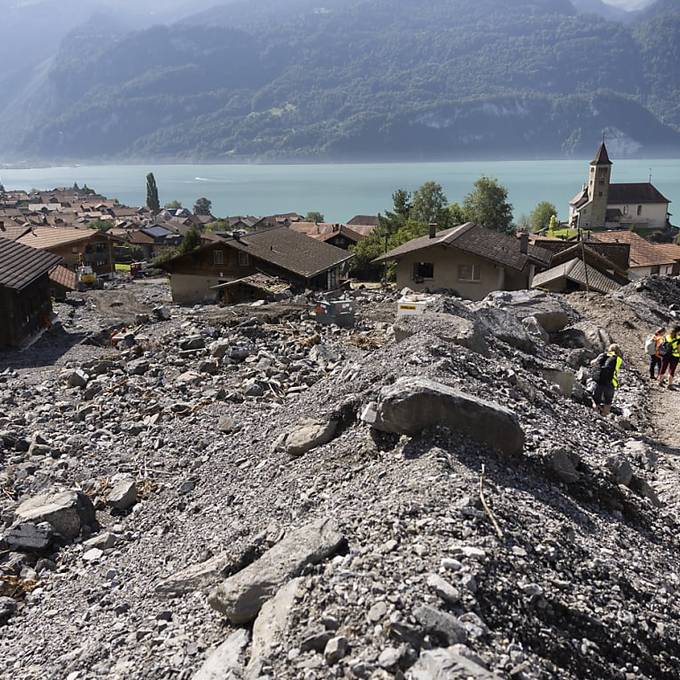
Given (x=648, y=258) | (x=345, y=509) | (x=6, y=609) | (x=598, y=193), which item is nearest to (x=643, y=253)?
(x=648, y=258)

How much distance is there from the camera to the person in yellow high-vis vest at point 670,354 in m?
18.4

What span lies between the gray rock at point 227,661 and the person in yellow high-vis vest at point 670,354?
1617cm

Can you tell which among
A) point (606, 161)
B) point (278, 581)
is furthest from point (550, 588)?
point (606, 161)

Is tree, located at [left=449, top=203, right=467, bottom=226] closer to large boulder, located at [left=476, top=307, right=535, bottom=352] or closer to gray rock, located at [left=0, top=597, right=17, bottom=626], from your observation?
large boulder, located at [left=476, top=307, right=535, bottom=352]

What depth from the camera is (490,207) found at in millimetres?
83250

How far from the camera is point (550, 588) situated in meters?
6.16

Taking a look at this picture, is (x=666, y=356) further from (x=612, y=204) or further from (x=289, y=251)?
(x=612, y=204)

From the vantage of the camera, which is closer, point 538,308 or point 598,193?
point 538,308

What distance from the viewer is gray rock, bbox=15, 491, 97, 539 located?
10.3 m

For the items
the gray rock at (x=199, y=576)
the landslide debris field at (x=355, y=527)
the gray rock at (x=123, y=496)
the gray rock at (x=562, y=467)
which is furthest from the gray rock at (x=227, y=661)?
the gray rock at (x=123, y=496)

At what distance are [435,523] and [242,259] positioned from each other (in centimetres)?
3485

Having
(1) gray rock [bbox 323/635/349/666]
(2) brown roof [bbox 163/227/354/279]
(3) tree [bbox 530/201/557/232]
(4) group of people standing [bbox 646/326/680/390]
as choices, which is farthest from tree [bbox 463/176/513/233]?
(1) gray rock [bbox 323/635/349/666]

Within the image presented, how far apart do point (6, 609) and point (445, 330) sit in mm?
9579

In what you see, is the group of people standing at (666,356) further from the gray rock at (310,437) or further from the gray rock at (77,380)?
the gray rock at (77,380)
